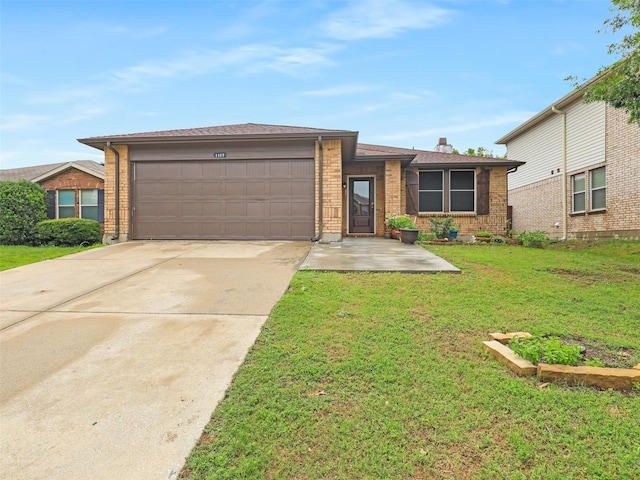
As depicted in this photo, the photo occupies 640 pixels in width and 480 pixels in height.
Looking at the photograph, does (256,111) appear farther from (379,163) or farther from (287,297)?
(287,297)

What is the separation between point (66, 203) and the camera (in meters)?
13.9

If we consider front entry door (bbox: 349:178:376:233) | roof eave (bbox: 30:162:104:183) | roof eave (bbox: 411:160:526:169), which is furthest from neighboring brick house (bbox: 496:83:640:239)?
roof eave (bbox: 30:162:104:183)

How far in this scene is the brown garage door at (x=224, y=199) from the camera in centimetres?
980

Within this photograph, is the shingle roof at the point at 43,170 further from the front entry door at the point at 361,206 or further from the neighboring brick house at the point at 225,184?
the front entry door at the point at 361,206

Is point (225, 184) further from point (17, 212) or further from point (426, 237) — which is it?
point (426, 237)

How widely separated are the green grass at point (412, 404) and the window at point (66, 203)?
1401 cm

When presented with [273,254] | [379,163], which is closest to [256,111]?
[379,163]

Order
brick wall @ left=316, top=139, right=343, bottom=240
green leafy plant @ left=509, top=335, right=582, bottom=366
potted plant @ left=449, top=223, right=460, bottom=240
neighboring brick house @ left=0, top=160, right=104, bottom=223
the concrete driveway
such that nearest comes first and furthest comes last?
the concrete driveway
green leafy plant @ left=509, top=335, right=582, bottom=366
brick wall @ left=316, top=139, right=343, bottom=240
potted plant @ left=449, top=223, right=460, bottom=240
neighboring brick house @ left=0, top=160, right=104, bottom=223

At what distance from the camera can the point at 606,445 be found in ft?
5.49

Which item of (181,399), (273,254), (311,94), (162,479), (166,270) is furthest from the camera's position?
(311,94)

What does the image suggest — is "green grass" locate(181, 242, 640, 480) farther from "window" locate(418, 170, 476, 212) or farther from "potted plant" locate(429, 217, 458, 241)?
"window" locate(418, 170, 476, 212)

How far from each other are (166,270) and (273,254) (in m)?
2.19

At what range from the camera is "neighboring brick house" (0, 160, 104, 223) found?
45.2ft

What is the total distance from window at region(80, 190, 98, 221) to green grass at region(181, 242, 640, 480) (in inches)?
527
